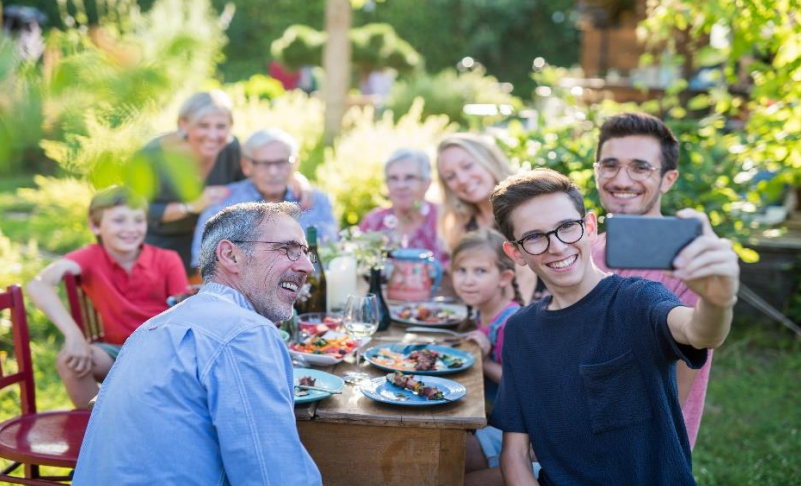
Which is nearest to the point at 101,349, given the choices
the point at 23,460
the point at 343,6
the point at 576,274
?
the point at 23,460

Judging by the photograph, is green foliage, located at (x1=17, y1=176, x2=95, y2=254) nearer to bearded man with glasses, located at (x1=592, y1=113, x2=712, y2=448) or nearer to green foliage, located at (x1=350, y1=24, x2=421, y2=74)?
bearded man with glasses, located at (x1=592, y1=113, x2=712, y2=448)

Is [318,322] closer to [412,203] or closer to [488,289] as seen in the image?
[488,289]

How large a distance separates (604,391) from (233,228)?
1065 millimetres

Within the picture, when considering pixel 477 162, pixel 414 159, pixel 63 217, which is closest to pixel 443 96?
pixel 63 217

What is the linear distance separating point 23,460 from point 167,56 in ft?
7.54

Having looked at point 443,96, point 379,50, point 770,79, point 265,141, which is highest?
point 379,50

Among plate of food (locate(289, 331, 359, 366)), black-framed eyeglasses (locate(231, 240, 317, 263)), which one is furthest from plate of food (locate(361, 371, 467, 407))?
black-framed eyeglasses (locate(231, 240, 317, 263))

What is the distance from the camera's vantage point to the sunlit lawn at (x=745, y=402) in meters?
4.07

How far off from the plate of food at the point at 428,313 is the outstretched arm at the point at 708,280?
1.74 meters

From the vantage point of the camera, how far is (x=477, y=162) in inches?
173

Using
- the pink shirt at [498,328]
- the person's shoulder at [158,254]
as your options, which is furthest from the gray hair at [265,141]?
the pink shirt at [498,328]

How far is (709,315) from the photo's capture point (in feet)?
5.18

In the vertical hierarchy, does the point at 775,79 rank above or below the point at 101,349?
above

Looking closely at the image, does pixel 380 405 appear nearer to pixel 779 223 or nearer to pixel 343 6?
pixel 779 223
